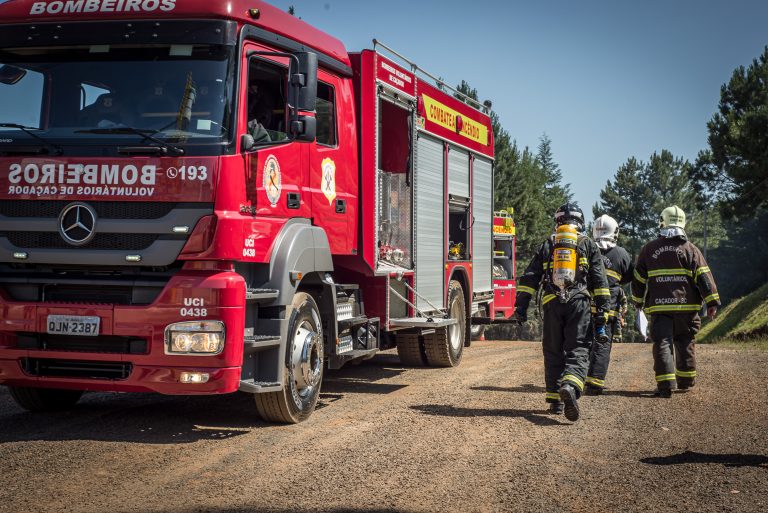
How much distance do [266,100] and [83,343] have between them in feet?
7.71

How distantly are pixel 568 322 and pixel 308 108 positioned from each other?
10.5 feet

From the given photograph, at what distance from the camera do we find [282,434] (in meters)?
7.18

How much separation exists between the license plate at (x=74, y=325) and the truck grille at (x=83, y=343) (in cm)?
10

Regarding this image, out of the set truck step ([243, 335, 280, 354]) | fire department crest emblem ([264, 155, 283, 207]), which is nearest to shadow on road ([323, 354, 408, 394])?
truck step ([243, 335, 280, 354])

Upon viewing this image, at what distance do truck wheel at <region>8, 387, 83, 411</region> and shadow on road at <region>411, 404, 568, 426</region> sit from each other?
316 cm

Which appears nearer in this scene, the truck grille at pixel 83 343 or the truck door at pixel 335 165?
the truck grille at pixel 83 343

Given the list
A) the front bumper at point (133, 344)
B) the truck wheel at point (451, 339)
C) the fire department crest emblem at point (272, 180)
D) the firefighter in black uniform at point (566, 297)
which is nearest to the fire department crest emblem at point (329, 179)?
the fire department crest emblem at point (272, 180)

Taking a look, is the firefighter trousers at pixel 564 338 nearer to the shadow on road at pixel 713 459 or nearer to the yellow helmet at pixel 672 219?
the shadow on road at pixel 713 459

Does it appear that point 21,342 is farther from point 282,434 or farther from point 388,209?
point 388,209

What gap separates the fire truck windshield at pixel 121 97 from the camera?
6662 mm

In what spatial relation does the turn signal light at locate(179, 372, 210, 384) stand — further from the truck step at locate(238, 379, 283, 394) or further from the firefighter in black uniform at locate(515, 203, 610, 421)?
the firefighter in black uniform at locate(515, 203, 610, 421)

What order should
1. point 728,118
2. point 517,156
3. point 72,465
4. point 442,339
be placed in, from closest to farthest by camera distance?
point 72,465, point 442,339, point 728,118, point 517,156

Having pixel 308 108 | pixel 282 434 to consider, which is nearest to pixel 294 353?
pixel 282 434

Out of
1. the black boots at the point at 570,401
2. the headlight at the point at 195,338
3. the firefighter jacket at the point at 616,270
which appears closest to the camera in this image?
the headlight at the point at 195,338
